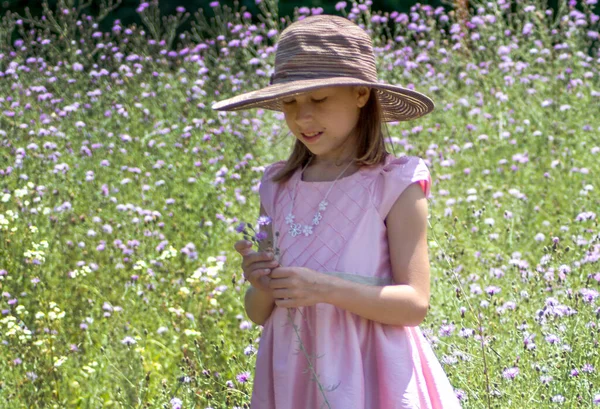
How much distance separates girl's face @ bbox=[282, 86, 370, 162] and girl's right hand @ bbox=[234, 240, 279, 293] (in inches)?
10.6

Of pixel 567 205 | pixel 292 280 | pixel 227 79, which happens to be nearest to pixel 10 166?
pixel 227 79

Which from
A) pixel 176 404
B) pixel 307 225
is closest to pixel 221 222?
pixel 176 404

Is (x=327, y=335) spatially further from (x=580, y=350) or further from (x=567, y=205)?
(x=567, y=205)

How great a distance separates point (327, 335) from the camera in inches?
75.0

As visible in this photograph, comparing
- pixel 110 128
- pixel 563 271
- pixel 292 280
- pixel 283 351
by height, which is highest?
pixel 292 280

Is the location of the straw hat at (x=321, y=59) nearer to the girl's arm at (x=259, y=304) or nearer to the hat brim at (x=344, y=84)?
the hat brim at (x=344, y=84)

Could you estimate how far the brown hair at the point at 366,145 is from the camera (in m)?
2.01

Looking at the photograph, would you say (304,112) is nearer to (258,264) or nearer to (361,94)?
(361,94)

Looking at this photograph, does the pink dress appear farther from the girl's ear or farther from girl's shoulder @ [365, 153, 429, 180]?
the girl's ear

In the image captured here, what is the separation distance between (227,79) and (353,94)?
381 centimetres

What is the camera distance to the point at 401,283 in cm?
191

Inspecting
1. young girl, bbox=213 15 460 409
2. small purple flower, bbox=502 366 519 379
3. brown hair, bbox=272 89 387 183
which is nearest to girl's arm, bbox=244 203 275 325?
Answer: young girl, bbox=213 15 460 409

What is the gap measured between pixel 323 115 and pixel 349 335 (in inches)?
17.5

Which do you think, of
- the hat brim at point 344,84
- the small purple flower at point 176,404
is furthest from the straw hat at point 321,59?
the small purple flower at point 176,404
